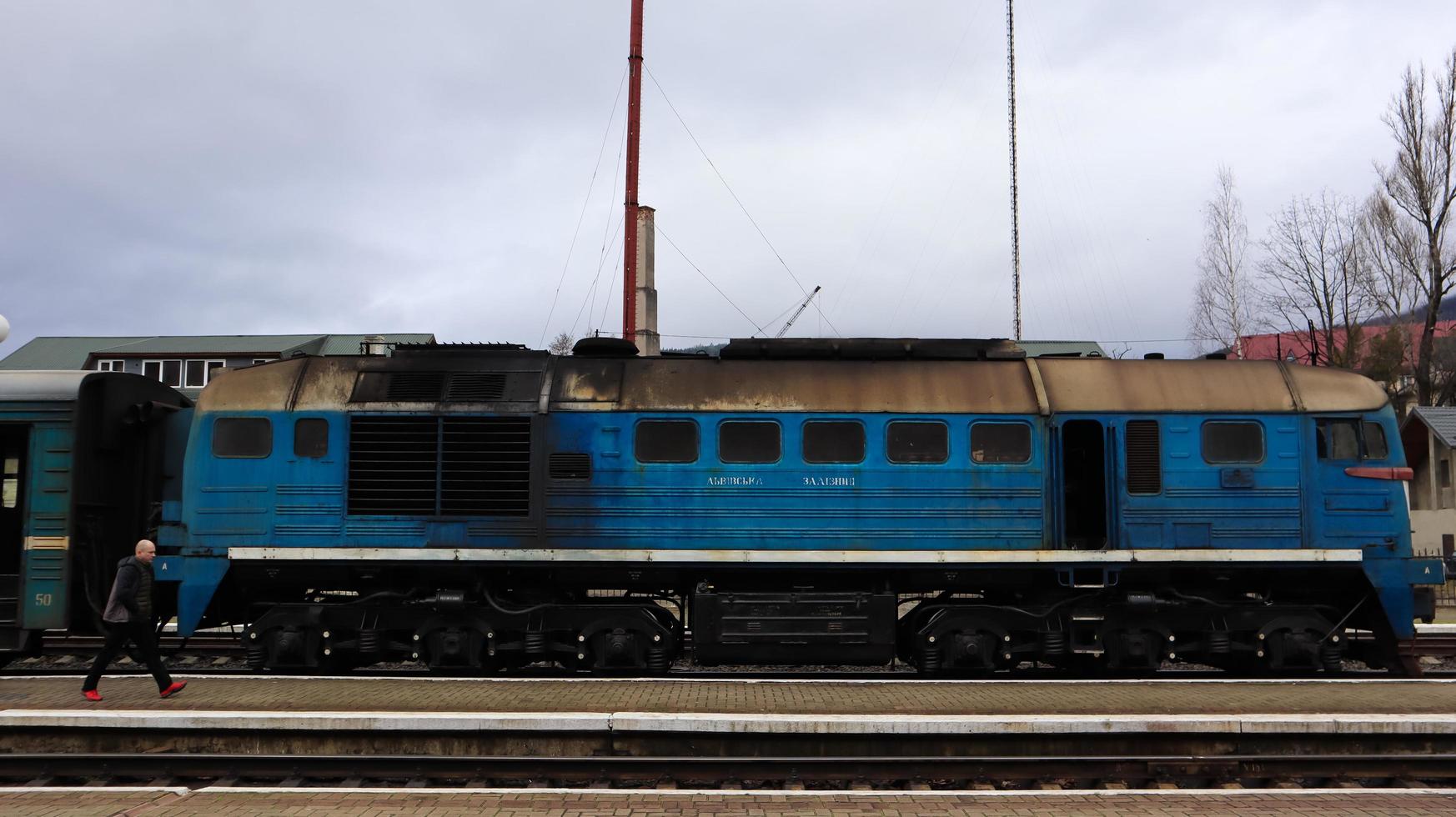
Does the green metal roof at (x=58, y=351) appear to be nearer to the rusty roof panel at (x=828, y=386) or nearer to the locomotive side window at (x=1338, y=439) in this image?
the rusty roof panel at (x=828, y=386)

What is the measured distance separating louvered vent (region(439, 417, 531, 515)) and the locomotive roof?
0.91ft

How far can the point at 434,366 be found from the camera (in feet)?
45.6

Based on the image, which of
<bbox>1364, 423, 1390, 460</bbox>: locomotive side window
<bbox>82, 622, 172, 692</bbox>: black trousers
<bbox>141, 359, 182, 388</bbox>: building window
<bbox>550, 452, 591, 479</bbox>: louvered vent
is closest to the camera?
<bbox>82, 622, 172, 692</bbox>: black trousers

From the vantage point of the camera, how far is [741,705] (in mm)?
11102

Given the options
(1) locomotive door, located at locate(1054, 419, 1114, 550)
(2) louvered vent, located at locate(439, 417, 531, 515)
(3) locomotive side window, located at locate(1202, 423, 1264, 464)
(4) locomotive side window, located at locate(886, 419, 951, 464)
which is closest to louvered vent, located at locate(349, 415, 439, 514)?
(2) louvered vent, located at locate(439, 417, 531, 515)

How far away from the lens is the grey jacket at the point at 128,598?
1162 cm

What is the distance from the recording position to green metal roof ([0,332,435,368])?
57250 mm

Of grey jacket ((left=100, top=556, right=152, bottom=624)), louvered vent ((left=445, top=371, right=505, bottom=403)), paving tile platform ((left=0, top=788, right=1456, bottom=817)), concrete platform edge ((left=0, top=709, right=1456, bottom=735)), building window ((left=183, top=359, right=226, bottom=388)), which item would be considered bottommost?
paving tile platform ((left=0, top=788, right=1456, bottom=817))

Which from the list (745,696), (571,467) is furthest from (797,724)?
(571,467)

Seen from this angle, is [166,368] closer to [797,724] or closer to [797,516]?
[797,516]

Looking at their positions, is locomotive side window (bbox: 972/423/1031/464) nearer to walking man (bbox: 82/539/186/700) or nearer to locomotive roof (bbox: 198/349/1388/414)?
locomotive roof (bbox: 198/349/1388/414)

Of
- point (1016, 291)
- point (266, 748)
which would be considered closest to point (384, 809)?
point (266, 748)

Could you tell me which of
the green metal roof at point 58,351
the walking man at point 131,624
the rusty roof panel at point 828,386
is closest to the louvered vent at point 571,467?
the rusty roof panel at point 828,386

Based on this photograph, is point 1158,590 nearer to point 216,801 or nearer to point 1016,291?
point 216,801
